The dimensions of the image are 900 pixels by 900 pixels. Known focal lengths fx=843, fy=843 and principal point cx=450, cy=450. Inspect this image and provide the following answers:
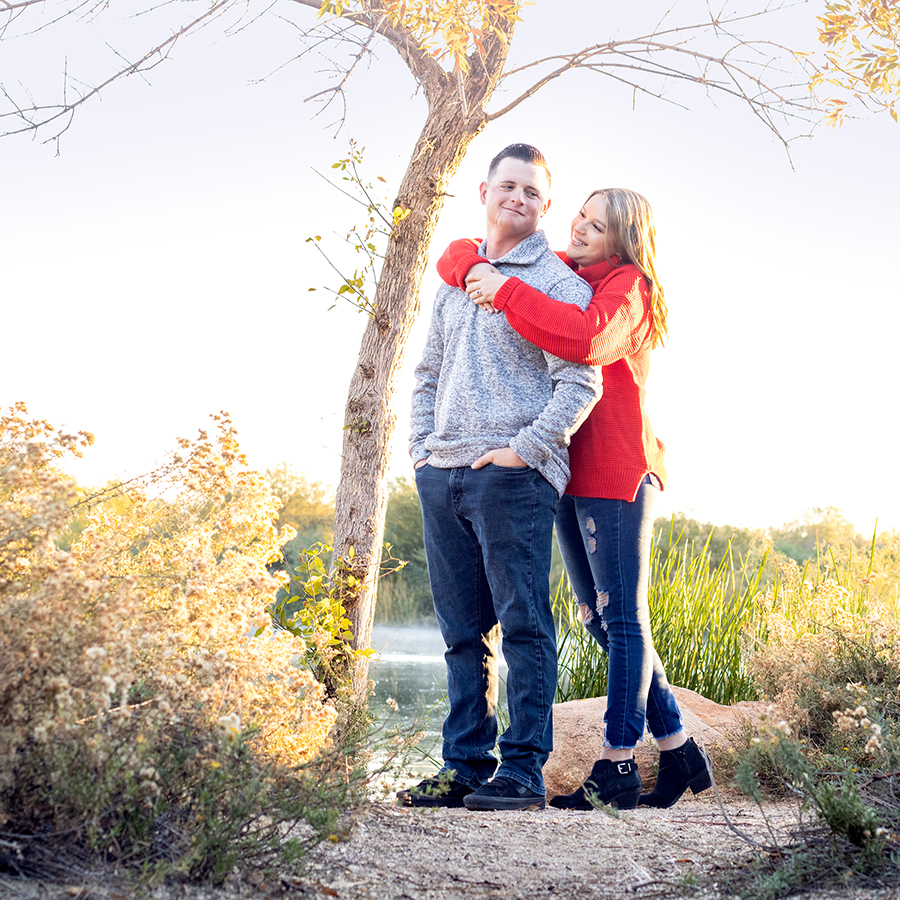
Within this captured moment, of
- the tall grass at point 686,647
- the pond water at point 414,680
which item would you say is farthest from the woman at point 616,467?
the tall grass at point 686,647

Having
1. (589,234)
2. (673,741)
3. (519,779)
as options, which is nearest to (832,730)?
(673,741)

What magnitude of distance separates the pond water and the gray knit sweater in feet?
2.55

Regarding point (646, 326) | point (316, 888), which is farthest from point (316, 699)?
point (646, 326)

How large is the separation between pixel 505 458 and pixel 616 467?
356mm

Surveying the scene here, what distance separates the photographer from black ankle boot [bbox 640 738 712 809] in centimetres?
262

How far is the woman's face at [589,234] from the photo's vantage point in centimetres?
260

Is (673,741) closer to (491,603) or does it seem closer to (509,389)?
(491,603)

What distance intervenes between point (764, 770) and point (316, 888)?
1815mm

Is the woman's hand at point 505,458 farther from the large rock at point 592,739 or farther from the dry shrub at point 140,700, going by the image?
the large rock at point 592,739

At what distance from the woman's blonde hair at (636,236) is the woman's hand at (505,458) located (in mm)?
649

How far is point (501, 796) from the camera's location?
2311 mm

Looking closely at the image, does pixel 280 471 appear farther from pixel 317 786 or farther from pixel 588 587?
pixel 317 786

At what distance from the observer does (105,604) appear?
4.79ft

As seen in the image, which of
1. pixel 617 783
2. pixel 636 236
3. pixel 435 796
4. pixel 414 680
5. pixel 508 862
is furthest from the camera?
pixel 414 680
